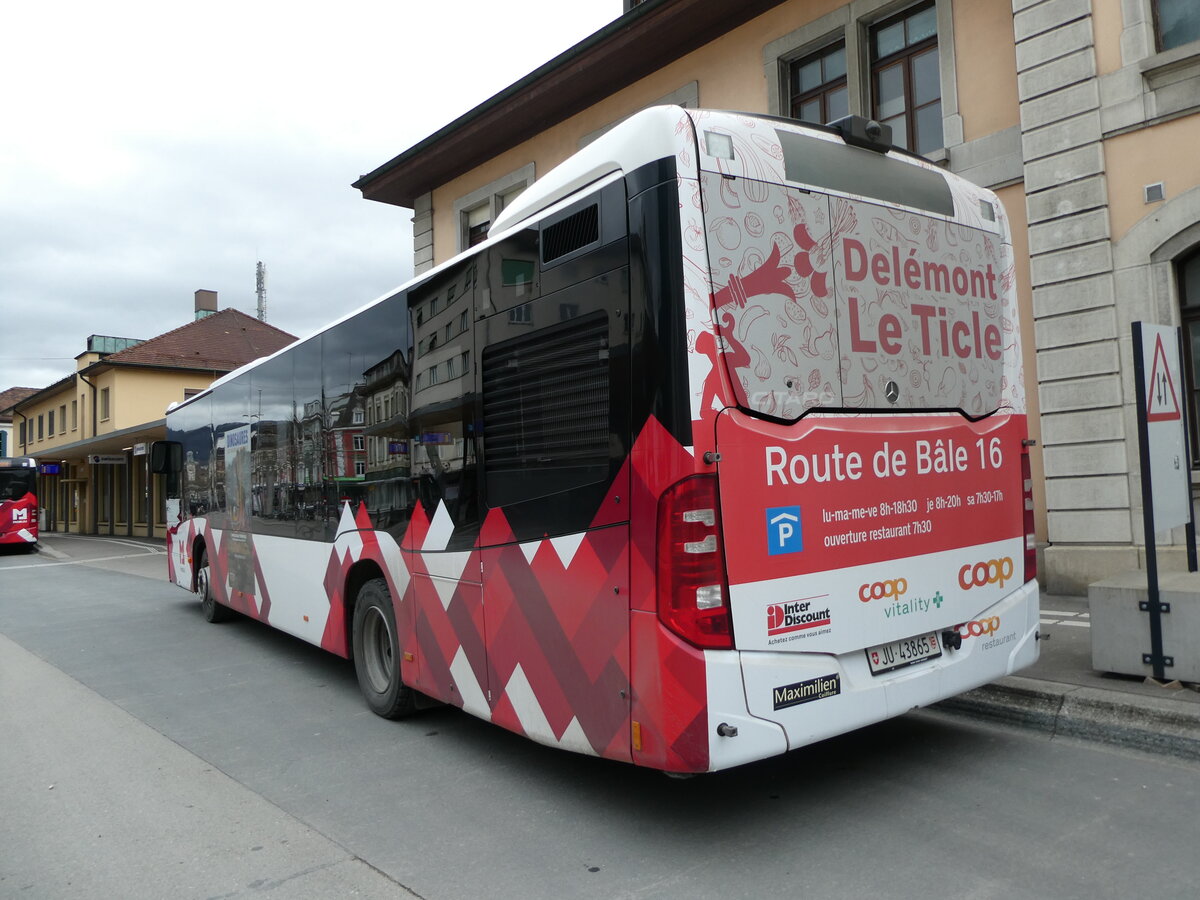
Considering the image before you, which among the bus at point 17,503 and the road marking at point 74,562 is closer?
the road marking at point 74,562

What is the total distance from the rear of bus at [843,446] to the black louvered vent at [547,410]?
20.3 inches

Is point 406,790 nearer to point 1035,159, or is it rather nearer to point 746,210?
point 746,210

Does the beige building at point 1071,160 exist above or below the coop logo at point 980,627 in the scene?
above

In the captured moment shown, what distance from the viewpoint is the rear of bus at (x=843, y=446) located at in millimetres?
3500

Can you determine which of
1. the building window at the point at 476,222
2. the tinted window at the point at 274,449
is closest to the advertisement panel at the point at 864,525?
the tinted window at the point at 274,449

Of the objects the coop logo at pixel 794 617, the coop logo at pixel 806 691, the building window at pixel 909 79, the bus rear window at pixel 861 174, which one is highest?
the building window at pixel 909 79

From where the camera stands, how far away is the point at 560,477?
4.00m

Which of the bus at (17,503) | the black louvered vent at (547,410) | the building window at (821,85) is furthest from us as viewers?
the bus at (17,503)

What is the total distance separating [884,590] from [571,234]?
2.14 meters

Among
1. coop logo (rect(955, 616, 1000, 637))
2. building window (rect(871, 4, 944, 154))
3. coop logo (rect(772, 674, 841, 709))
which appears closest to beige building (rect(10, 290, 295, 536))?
building window (rect(871, 4, 944, 154))

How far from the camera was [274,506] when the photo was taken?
7.80 metres

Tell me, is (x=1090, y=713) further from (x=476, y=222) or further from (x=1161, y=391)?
(x=476, y=222)

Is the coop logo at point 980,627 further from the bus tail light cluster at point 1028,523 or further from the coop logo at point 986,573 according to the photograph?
the bus tail light cluster at point 1028,523

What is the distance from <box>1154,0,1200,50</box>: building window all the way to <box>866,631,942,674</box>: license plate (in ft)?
23.9
